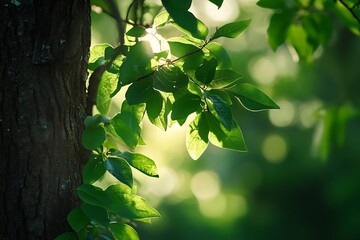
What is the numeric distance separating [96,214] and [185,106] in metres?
0.31

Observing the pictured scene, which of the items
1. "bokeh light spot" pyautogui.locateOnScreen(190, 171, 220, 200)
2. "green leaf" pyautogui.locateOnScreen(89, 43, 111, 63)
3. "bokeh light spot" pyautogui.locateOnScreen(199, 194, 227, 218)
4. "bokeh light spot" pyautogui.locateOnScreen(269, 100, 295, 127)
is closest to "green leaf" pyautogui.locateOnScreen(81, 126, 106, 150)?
"green leaf" pyautogui.locateOnScreen(89, 43, 111, 63)

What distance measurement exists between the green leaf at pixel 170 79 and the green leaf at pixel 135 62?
0.14 ft

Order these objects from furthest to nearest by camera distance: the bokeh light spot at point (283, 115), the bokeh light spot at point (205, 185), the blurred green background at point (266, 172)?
1. the bokeh light spot at point (205, 185)
2. the bokeh light spot at point (283, 115)
3. the blurred green background at point (266, 172)

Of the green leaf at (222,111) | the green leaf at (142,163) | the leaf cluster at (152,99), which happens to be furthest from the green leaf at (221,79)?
the green leaf at (142,163)

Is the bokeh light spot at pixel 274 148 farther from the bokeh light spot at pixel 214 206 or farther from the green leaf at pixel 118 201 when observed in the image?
the green leaf at pixel 118 201

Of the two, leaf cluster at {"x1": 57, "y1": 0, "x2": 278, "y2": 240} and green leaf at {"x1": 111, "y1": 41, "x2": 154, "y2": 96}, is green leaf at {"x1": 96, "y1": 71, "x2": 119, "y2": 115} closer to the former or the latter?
leaf cluster at {"x1": 57, "y1": 0, "x2": 278, "y2": 240}

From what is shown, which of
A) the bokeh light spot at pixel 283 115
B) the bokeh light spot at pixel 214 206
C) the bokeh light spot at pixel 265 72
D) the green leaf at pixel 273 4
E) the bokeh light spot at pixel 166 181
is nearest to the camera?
the green leaf at pixel 273 4

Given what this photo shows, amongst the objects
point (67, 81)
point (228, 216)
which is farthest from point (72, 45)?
point (228, 216)

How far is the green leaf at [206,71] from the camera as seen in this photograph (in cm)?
136

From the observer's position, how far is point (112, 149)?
147 centimetres

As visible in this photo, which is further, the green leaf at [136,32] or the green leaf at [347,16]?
the green leaf at [347,16]

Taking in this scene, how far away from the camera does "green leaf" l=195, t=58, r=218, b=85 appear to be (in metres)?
1.36

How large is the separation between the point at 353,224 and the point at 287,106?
288 cm

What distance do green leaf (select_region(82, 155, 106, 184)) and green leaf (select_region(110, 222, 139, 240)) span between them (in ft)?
0.39
